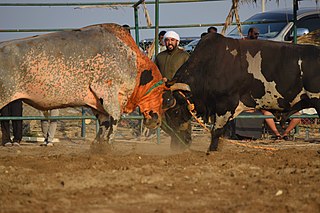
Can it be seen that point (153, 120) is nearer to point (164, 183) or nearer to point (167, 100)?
point (167, 100)

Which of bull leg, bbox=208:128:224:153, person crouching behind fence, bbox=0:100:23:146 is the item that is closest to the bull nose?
bull leg, bbox=208:128:224:153

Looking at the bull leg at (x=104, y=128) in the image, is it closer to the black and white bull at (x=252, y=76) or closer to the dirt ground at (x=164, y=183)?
the dirt ground at (x=164, y=183)

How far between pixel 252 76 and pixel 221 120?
657 mm

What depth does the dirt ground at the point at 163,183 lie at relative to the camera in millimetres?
4613

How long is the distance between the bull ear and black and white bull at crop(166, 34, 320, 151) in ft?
1.28

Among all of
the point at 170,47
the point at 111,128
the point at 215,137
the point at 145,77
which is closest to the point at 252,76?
the point at 215,137

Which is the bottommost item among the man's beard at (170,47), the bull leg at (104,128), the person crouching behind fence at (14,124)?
the person crouching behind fence at (14,124)

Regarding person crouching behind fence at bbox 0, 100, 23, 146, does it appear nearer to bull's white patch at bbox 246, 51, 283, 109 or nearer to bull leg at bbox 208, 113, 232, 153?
bull leg at bbox 208, 113, 232, 153

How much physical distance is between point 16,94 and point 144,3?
3.99 metres

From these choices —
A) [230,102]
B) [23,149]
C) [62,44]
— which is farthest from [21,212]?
[23,149]

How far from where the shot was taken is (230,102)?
781 centimetres

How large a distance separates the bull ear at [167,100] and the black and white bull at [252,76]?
39 centimetres

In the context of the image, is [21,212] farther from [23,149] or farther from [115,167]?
[23,149]

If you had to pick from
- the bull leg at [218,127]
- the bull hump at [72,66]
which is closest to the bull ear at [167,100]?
the bull leg at [218,127]
